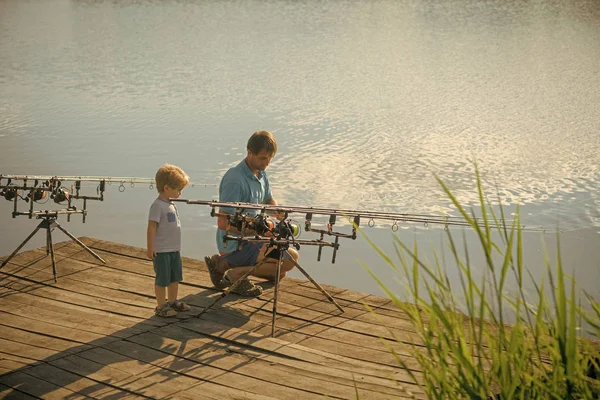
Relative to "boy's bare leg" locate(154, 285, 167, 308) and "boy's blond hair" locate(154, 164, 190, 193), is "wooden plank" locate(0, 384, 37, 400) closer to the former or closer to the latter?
"boy's bare leg" locate(154, 285, 167, 308)

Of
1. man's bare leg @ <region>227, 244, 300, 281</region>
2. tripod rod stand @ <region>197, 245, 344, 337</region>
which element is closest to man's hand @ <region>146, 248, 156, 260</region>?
tripod rod stand @ <region>197, 245, 344, 337</region>

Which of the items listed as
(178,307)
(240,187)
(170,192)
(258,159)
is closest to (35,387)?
(178,307)

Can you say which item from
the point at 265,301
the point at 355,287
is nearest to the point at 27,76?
the point at 355,287

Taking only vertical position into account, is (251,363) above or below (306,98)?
below

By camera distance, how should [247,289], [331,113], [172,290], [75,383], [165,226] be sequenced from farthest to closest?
[331,113], [247,289], [172,290], [165,226], [75,383]

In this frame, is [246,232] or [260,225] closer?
[260,225]

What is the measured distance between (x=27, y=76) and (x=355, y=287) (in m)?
8.71

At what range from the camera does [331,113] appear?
490 inches

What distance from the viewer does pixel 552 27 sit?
1861 cm

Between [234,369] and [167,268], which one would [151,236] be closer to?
[167,268]

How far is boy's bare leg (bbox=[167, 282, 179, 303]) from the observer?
5.31 metres

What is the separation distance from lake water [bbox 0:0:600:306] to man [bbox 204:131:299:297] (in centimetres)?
153

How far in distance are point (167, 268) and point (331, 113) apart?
746cm

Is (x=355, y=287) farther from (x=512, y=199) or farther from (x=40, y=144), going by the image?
(x=40, y=144)
